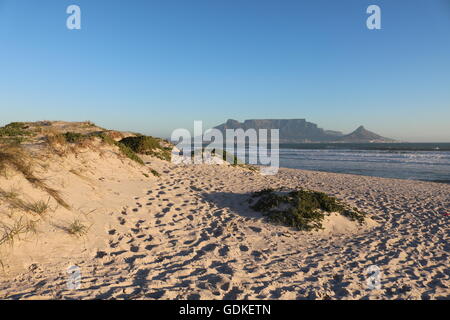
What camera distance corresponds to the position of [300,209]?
27.1 ft

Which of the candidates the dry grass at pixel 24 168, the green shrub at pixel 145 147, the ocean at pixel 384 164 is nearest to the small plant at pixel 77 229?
the dry grass at pixel 24 168

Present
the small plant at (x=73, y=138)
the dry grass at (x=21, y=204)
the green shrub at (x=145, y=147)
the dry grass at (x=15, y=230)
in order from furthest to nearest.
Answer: the green shrub at (x=145, y=147), the small plant at (x=73, y=138), the dry grass at (x=21, y=204), the dry grass at (x=15, y=230)

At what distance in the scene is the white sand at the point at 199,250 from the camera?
431cm

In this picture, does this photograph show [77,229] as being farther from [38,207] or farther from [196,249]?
[196,249]

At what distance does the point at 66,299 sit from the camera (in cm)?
376

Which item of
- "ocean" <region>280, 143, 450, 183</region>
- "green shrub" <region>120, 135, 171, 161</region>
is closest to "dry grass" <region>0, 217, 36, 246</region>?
"green shrub" <region>120, 135, 171, 161</region>

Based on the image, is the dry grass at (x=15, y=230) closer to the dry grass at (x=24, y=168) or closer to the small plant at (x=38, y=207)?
the small plant at (x=38, y=207)

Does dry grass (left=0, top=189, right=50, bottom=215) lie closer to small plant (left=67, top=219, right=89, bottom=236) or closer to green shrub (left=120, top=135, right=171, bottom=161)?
small plant (left=67, top=219, right=89, bottom=236)

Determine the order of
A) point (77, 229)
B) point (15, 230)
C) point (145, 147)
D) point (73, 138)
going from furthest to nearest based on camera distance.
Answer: point (145, 147) → point (73, 138) → point (77, 229) → point (15, 230)

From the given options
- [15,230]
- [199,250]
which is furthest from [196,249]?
[15,230]

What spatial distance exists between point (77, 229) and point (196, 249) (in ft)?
8.76

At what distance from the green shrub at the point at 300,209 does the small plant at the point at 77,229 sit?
204 inches
